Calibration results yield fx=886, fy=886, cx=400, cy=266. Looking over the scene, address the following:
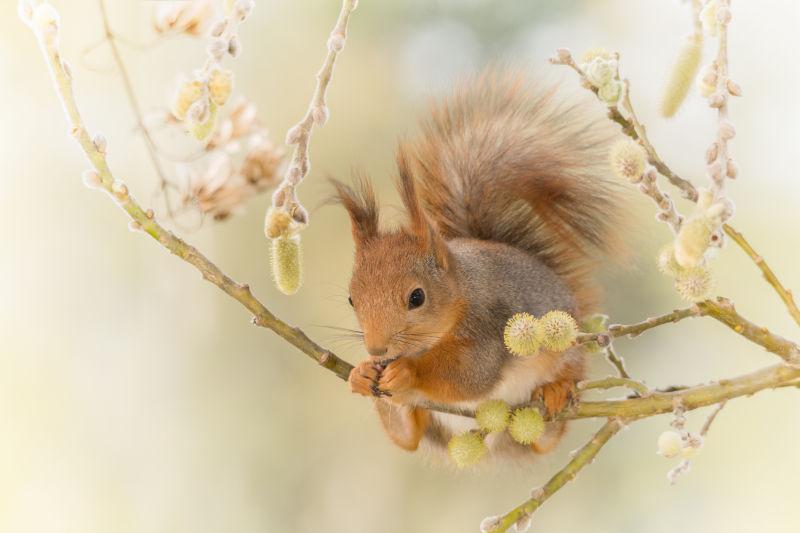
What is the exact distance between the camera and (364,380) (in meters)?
1.06

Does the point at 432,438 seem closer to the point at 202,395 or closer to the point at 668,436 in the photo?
the point at 668,436

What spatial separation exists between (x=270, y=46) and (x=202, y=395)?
0.89 meters

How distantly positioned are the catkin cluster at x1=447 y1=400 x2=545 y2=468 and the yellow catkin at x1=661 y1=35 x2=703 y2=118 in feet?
1.10

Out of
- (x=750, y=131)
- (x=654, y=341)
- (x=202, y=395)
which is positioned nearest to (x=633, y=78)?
(x=750, y=131)

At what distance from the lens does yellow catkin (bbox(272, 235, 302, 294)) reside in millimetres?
777

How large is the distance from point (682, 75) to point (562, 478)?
0.41 m

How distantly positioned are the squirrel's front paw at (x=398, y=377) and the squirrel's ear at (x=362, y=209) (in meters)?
0.17

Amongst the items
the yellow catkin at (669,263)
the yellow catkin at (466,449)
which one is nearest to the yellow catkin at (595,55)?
the yellow catkin at (669,263)

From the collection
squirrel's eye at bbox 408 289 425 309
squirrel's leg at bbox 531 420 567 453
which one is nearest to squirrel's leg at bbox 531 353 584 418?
squirrel's leg at bbox 531 420 567 453

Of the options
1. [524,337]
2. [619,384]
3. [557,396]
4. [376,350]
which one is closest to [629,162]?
[524,337]

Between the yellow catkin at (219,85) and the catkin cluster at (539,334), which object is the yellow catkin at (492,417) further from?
the yellow catkin at (219,85)

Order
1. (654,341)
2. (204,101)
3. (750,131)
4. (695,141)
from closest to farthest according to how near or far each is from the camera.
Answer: (204,101) < (695,141) < (750,131) < (654,341)

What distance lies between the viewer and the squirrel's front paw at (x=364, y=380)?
3.43 feet

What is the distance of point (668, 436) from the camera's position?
30.9 inches
